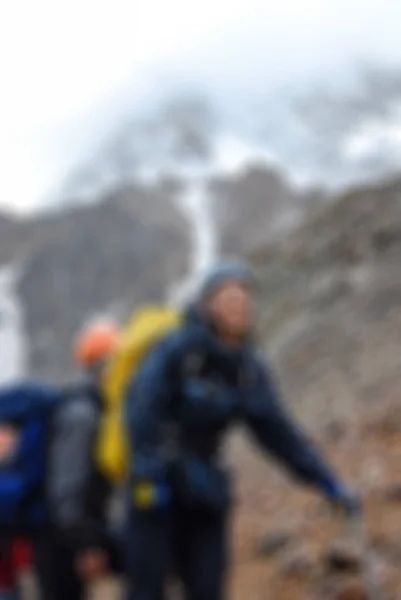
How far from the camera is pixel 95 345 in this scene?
560 centimetres

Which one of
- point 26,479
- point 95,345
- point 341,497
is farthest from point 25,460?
point 341,497

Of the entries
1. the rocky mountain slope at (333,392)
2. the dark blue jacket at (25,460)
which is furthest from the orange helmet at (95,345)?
the rocky mountain slope at (333,392)

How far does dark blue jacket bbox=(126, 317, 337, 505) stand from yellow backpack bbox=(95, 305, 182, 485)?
0.36ft

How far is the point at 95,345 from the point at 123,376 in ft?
1.78

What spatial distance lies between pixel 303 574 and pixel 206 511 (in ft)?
9.99

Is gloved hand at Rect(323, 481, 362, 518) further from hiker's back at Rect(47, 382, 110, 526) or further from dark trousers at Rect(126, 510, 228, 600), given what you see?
hiker's back at Rect(47, 382, 110, 526)

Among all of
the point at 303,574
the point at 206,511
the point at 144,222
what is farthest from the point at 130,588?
the point at 144,222

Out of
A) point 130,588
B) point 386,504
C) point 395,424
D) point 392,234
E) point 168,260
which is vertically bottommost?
point 130,588

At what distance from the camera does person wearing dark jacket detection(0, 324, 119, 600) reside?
4.99m

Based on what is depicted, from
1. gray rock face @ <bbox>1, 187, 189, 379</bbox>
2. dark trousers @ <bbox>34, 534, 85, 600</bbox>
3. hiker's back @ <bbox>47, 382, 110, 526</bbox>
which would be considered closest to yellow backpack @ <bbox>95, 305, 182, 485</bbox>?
hiker's back @ <bbox>47, 382, 110, 526</bbox>

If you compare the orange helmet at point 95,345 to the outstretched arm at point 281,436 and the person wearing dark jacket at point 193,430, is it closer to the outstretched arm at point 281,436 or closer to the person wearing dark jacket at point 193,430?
the person wearing dark jacket at point 193,430

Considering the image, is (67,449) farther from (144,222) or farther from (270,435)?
(144,222)

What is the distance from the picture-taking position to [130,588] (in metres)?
5.02

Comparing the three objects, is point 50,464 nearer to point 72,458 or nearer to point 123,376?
point 72,458
